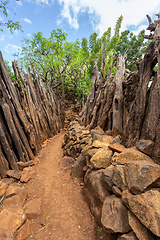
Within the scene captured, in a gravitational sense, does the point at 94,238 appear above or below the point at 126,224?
below

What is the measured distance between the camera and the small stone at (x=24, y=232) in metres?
1.90

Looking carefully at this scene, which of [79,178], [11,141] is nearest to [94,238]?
[79,178]

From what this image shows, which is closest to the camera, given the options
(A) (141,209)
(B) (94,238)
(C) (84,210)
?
(A) (141,209)

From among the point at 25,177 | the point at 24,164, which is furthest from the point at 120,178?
the point at 24,164

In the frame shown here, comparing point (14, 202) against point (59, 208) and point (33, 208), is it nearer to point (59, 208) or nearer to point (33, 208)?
point (33, 208)

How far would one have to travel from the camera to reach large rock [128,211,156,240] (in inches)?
47.3

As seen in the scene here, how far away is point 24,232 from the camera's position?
198cm

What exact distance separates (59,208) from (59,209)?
0.03 metres

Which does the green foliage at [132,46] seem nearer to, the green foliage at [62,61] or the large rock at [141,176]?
the green foliage at [62,61]

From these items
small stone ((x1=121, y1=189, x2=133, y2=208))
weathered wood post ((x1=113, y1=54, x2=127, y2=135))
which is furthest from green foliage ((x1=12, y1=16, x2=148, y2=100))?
small stone ((x1=121, y1=189, x2=133, y2=208))

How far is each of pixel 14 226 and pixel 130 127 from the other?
123 inches

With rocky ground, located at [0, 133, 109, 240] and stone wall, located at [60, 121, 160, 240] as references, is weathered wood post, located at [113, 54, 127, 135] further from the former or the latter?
rocky ground, located at [0, 133, 109, 240]

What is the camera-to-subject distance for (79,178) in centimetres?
330

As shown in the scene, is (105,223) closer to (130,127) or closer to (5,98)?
(130,127)
